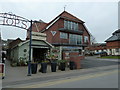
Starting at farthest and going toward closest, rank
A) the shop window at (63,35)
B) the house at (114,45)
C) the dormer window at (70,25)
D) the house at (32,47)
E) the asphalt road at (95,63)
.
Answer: the house at (114,45) < the dormer window at (70,25) < the shop window at (63,35) < the house at (32,47) < the asphalt road at (95,63)

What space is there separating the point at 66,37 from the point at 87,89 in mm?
21756

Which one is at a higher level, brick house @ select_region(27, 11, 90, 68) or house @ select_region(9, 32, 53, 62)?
brick house @ select_region(27, 11, 90, 68)

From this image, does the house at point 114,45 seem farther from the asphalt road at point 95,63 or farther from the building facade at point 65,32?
the asphalt road at point 95,63

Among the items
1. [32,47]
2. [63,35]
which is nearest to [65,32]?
[63,35]

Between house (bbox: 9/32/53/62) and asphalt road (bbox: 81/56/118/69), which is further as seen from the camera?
house (bbox: 9/32/53/62)

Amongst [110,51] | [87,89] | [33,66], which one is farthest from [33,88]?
[110,51]

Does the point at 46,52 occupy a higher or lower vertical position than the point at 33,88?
higher

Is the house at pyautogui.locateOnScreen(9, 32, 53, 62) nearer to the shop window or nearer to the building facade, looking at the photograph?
the building facade

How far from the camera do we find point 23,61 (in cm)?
1698

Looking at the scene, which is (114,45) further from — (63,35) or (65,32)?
(63,35)

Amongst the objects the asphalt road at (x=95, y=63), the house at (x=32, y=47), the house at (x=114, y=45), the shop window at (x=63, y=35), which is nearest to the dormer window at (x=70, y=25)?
the shop window at (x=63, y=35)

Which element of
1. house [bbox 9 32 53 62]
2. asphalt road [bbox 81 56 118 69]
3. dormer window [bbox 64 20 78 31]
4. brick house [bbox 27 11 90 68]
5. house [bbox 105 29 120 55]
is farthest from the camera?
house [bbox 105 29 120 55]

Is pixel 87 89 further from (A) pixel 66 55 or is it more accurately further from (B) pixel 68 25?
(B) pixel 68 25

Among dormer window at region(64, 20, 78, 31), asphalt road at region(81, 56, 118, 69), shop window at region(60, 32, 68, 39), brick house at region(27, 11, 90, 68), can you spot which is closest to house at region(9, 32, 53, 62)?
brick house at region(27, 11, 90, 68)
